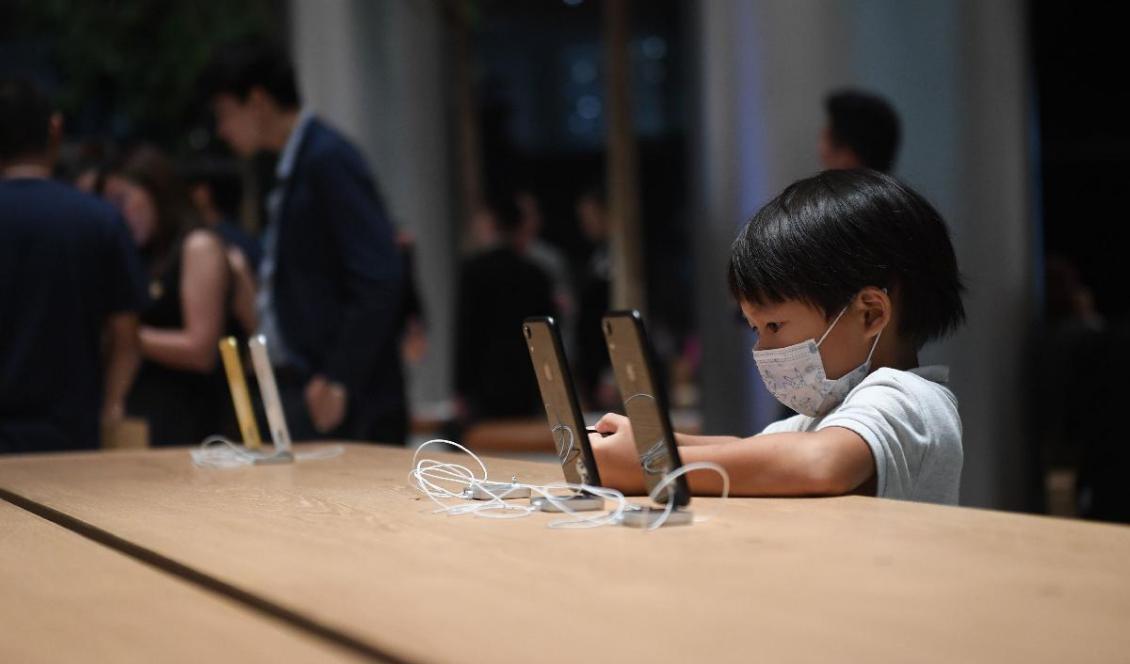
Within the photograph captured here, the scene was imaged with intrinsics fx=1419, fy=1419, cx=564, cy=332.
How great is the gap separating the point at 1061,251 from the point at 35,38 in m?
6.74

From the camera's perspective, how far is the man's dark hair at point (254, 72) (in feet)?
11.8

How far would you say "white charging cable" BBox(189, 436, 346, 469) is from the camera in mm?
2576

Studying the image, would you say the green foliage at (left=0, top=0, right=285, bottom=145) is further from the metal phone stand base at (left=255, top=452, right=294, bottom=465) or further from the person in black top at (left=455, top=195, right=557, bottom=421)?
the metal phone stand base at (left=255, top=452, right=294, bottom=465)

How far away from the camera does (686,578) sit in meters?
1.17

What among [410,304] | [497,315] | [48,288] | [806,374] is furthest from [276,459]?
[497,315]

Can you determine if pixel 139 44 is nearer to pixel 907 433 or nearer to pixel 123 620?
Result: pixel 907 433

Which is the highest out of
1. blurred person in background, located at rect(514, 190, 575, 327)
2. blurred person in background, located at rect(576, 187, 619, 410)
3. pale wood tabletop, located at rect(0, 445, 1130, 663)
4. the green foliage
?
the green foliage

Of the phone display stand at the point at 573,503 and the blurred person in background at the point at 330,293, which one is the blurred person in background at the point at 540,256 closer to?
the blurred person in background at the point at 330,293

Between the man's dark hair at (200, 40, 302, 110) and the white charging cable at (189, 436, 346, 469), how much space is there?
1.15 metres

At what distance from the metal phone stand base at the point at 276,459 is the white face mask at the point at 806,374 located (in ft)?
3.53

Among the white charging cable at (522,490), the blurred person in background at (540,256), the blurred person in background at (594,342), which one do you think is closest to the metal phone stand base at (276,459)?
the white charging cable at (522,490)

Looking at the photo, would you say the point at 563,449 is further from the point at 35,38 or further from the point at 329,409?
the point at 35,38

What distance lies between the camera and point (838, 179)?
186 centimetres

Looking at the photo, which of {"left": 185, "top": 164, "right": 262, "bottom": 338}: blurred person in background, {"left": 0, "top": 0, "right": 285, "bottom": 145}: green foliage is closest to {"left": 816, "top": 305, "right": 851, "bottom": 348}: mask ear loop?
{"left": 185, "top": 164, "right": 262, "bottom": 338}: blurred person in background
